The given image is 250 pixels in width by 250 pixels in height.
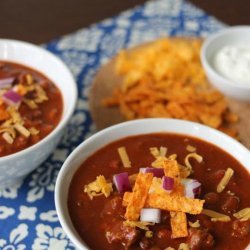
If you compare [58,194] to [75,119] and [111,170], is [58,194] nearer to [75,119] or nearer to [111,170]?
[111,170]

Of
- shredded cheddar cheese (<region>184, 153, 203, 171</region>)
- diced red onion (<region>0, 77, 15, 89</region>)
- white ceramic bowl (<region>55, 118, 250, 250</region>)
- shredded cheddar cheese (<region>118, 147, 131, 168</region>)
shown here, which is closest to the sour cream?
white ceramic bowl (<region>55, 118, 250, 250</region>)

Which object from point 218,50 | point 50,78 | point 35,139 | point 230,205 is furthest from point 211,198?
point 218,50

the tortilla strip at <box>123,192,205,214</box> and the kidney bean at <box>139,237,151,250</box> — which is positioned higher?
the tortilla strip at <box>123,192,205,214</box>

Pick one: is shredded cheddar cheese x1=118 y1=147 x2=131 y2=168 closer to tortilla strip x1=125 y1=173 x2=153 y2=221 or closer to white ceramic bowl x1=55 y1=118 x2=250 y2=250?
white ceramic bowl x1=55 y1=118 x2=250 y2=250

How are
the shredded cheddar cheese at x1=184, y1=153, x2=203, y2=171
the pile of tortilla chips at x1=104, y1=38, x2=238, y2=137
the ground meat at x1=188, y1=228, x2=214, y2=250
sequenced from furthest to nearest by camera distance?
the pile of tortilla chips at x1=104, y1=38, x2=238, y2=137 → the shredded cheddar cheese at x1=184, y1=153, x2=203, y2=171 → the ground meat at x1=188, y1=228, x2=214, y2=250

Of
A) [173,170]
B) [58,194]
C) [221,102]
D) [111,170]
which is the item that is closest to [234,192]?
[173,170]

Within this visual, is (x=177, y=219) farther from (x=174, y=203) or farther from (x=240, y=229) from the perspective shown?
(x=240, y=229)
